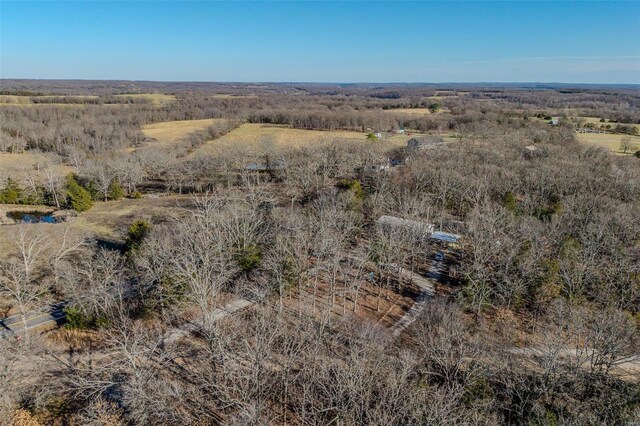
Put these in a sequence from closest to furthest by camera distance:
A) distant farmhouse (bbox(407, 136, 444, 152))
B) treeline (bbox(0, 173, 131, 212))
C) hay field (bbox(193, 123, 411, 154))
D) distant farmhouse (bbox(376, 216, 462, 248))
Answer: distant farmhouse (bbox(376, 216, 462, 248))
treeline (bbox(0, 173, 131, 212))
distant farmhouse (bbox(407, 136, 444, 152))
hay field (bbox(193, 123, 411, 154))

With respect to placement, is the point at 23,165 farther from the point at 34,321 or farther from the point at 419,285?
the point at 419,285

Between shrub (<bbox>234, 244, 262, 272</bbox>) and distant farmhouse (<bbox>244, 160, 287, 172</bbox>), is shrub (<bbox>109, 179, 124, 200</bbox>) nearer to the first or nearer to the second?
distant farmhouse (<bbox>244, 160, 287, 172</bbox>)

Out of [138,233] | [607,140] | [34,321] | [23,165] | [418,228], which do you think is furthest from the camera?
[607,140]

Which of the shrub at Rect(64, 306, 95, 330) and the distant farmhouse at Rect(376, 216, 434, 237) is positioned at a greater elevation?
the distant farmhouse at Rect(376, 216, 434, 237)

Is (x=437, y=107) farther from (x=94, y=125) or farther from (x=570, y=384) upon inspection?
(x=570, y=384)

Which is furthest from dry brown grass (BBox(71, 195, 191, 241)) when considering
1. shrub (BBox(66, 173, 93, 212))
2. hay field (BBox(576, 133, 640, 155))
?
hay field (BBox(576, 133, 640, 155))

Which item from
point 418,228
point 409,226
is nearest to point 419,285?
point 418,228

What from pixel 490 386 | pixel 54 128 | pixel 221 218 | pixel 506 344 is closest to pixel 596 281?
pixel 506 344
